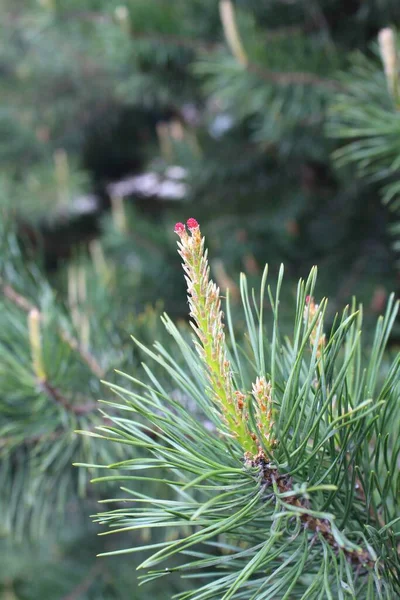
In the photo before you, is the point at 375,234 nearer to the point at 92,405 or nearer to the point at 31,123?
the point at 92,405

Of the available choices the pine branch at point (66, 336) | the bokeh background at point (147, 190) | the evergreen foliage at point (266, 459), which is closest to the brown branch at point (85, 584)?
the bokeh background at point (147, 190)

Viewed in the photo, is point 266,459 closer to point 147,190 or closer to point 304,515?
point 304,515

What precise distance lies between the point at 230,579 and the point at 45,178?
90 centimetres

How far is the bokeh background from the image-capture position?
352 mm

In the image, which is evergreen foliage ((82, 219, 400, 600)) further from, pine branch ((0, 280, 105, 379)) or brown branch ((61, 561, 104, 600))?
brown branch ((61, 561, 104, 600))

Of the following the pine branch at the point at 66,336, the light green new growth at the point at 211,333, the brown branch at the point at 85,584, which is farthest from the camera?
the brown branch at the point at 85,584

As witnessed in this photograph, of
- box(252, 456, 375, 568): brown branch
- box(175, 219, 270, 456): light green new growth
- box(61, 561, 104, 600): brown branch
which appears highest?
box(175, 219, 270, 456): light green new growth

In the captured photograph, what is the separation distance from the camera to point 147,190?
1.30m

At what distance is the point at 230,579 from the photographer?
0.60 feet

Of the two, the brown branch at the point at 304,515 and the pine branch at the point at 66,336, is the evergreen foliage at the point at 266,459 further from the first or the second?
the pine branch at the point at 66,336

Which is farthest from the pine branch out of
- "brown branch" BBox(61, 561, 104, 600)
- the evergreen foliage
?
"brown branch" BBox(61, 561, 104, 600)

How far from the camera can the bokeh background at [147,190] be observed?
352mm

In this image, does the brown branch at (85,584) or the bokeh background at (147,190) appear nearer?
the bokeh background at (147,190)

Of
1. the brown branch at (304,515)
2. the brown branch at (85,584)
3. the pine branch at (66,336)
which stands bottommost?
the brown branch at (85,584)
